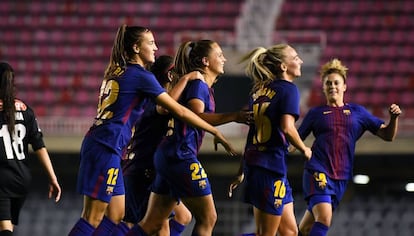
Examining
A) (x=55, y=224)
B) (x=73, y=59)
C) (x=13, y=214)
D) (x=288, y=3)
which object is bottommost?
(x=55, y=224)

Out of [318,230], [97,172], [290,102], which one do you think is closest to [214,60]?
[290,102]

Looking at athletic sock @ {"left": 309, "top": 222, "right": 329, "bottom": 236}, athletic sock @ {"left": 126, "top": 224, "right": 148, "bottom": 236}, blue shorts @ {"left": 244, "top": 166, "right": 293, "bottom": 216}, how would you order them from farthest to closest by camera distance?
athletic sock @ {"left": 309, "top": 222, "right": 329, "bottom": 236} < blue shorts @ {"left": 244, "top": 166, "right": 293, "bottom": 216} < athletic sock @ {"left": 126, "top": 224, "right": 148, "bottom": 236}

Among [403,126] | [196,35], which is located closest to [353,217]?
[403,126]

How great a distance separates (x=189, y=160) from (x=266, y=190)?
55cm

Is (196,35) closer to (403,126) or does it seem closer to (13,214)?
(403,126)

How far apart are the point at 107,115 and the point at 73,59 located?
1155 cm

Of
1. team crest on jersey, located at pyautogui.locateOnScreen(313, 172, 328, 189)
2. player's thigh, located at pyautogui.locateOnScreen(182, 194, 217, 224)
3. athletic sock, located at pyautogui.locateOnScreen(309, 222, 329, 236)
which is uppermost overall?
team crest on jersey, located at pyautogui.locateOnScreen(313, 172, 328, 189)

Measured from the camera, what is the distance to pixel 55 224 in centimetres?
1127

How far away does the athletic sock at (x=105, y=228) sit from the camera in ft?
17.2

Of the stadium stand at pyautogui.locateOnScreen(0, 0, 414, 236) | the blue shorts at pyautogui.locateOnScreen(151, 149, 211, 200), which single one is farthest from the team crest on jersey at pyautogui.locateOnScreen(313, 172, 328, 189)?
the stadium stand at pyautogui.locateOnScreen(0, 0, 414, 236)

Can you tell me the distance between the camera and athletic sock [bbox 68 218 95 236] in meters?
5.05

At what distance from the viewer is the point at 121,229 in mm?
6016

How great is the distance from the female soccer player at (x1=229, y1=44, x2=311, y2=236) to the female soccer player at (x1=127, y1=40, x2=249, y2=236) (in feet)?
1.11

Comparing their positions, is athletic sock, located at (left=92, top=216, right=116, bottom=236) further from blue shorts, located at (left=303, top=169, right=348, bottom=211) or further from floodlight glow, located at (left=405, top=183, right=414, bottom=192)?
floodlight glow, located at (left=405, top=183, right=414, bottom=192)
